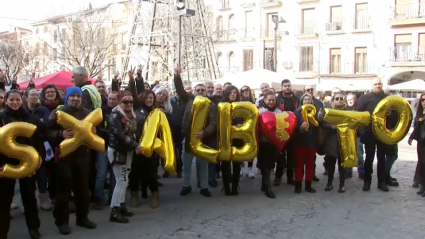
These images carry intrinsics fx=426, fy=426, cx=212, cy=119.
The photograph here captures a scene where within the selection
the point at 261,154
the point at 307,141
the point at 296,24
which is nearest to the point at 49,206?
the point at 261,154

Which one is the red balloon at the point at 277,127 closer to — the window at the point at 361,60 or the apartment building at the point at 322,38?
the apartment building at the point at 322,38

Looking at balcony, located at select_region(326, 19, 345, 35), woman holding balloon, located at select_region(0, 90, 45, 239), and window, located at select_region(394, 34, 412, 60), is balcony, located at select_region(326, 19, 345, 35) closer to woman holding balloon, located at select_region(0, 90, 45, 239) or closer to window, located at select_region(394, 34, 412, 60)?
window, located at select_region(394, 34, 412, 60)

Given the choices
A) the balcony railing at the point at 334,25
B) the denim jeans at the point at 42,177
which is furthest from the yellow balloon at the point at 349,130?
the balcony railing at the point at 334,25

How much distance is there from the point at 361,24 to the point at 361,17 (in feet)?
1.86

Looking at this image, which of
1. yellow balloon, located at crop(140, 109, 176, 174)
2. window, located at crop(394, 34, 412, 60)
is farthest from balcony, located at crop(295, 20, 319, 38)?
yellow balloon, located at crop(140, 109, 176, 174)

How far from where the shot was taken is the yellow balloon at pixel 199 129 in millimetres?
6844

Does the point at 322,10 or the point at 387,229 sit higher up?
the point at 322,10

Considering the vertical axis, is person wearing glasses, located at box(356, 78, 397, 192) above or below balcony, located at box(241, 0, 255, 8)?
below

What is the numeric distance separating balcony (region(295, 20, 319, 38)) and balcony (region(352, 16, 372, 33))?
311 cm

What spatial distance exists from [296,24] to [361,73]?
7.08 m

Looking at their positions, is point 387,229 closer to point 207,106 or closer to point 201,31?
point 207,106

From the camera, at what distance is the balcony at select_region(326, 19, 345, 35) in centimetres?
3426

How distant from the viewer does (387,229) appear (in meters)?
5.65

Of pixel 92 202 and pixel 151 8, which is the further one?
pixel 151 8
